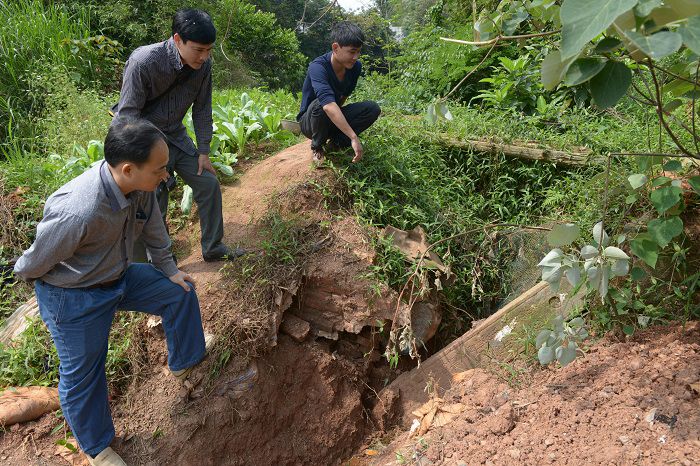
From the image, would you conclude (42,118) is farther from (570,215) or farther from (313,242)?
(570,215)

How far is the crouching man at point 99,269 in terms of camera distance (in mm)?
2516

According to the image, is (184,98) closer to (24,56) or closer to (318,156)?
(318,156)

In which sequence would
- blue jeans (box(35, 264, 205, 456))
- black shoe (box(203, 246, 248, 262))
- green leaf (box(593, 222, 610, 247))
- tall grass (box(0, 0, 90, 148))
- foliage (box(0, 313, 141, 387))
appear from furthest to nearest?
tall grass (box(0, 0, 90, 148)), black shoe (box(203, 246, 248, 262)), foliage (box(0, 313, 141, 387)), blue jeans (box(35, 264, 205, 456)), green leaf (box(593, 222, 610, 247))

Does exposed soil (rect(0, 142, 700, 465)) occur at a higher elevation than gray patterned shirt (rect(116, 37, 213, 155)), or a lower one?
lower

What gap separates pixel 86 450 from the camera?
287 cm

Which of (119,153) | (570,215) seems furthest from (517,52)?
(119,153)

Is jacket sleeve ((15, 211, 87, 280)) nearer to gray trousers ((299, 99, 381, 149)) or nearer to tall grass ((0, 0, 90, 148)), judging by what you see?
gray trousers ((299, 99, 381, 149))

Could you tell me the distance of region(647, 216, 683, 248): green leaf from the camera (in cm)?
245

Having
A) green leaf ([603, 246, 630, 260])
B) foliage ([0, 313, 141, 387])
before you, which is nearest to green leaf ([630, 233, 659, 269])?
green leaf ([603, 246, 630, 260])

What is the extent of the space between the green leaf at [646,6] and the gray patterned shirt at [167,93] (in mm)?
2773

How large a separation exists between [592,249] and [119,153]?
207cm

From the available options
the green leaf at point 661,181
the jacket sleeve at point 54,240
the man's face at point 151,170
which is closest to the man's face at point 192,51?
the man's face at point 151,170

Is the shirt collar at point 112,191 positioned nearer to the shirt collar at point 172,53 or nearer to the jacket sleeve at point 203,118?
the shirt collar at point 172,53

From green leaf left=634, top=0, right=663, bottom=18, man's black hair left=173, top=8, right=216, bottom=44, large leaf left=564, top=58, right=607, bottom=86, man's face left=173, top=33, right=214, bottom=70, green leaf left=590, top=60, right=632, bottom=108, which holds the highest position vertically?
man's black hair left=173, top=8, right=216, bottom=44
